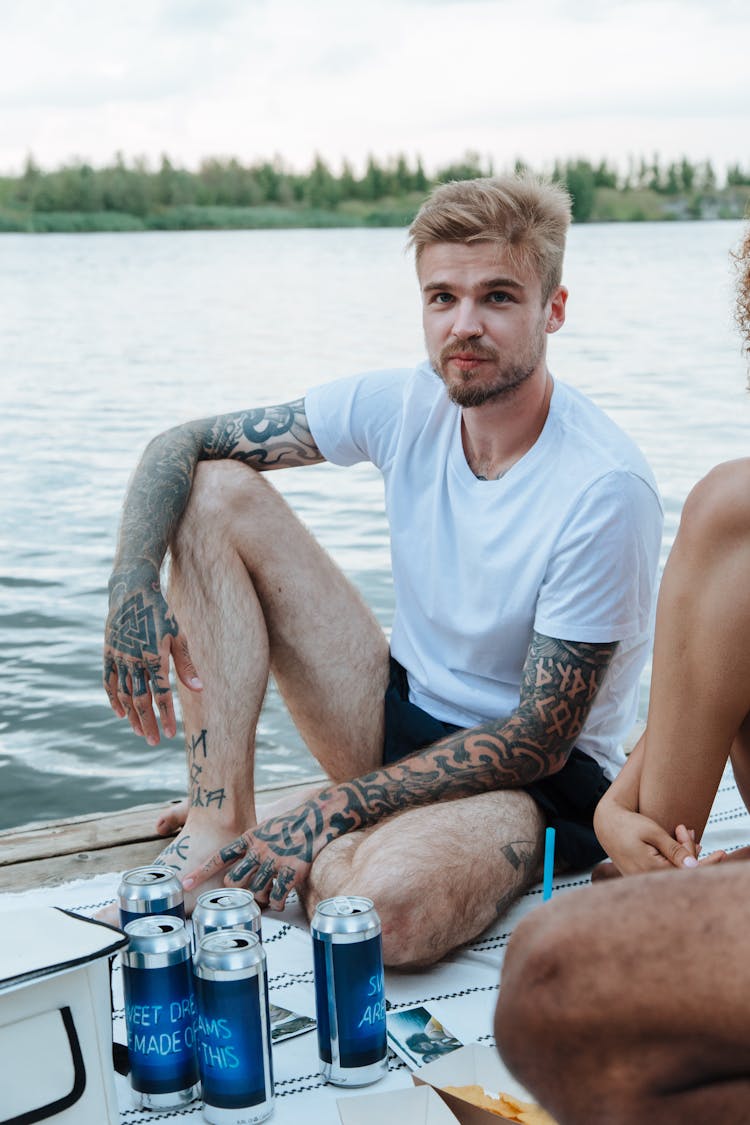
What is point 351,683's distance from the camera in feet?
8.32

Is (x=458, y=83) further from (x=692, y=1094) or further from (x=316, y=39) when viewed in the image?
(x=692, y=1094)

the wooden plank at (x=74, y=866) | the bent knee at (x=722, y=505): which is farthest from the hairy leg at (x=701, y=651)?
the wooden plank at (x=74, y=866)

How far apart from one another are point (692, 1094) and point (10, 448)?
861 cm

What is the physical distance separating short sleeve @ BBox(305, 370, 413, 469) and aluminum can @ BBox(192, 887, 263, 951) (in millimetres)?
1147

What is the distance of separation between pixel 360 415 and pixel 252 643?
0.51 meters

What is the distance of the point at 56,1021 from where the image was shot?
4.88ft

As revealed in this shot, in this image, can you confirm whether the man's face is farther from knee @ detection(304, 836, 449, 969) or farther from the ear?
knee @ detection(304, 836, 449, 969)

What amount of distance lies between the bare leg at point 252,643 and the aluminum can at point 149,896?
0.64 meters

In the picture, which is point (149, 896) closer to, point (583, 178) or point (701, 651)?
point (701, 651)

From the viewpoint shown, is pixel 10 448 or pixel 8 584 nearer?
pixel 8 584

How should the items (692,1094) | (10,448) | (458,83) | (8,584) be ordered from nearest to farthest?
(692,1094) < (8,584) < (10,448) < (458,83)

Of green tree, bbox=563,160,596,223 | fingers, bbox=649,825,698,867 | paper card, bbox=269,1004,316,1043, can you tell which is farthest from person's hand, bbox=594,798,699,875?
green tree, bbox=563,160,596,223

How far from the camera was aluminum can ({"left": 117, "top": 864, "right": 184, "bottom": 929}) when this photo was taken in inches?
66.9

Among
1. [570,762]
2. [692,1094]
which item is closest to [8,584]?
[570,762]
